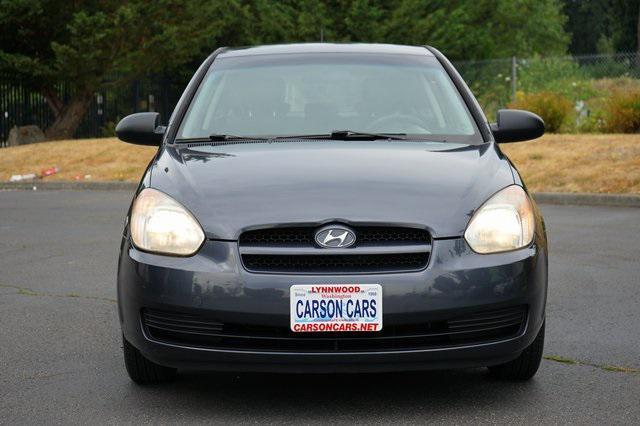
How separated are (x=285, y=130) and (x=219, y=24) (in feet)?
105

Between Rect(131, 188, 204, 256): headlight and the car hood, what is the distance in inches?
1.7

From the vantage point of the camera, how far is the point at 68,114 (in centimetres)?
3297

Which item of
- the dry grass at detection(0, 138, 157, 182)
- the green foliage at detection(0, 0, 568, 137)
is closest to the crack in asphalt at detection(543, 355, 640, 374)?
the dry grass at detection(0, 138, 157, 182)

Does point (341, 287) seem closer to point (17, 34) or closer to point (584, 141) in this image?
point (584, 141)

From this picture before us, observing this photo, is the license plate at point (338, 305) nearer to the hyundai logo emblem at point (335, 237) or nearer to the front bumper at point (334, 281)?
the front bumper at point (334, 281)

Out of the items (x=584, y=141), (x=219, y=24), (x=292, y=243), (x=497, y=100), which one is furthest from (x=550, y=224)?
(x=219, y=24)

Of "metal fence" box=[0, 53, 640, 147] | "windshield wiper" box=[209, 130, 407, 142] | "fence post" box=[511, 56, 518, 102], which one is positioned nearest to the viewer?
"windshield wiper" box=[209, 130, 407, 142]

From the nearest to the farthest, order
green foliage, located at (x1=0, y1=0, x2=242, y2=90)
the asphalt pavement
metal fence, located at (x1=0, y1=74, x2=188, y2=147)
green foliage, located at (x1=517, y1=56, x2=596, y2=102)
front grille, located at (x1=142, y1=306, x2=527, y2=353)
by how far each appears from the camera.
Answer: front grille, located at (x1=142, y1=306, x2=527, y2=353), the asphalt pavement, green foliage, located at (x1=517, y1=56, x2=596, y2=102), green foliage, located at (x1=0, y1=0, x2=242, y2=90), metal fence, located at (x1=0, y1=74, x2=188, y2=147)

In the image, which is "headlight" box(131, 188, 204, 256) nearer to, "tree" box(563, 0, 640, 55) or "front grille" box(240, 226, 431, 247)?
"front grille" box(240, 226, 431, 247)

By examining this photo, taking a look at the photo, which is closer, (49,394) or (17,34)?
(49,394)

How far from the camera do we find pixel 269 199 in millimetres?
4883

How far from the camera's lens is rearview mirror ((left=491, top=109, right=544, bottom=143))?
620 cm

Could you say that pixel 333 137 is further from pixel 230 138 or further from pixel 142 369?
pixel 142 369

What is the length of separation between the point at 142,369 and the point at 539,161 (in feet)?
47.6
